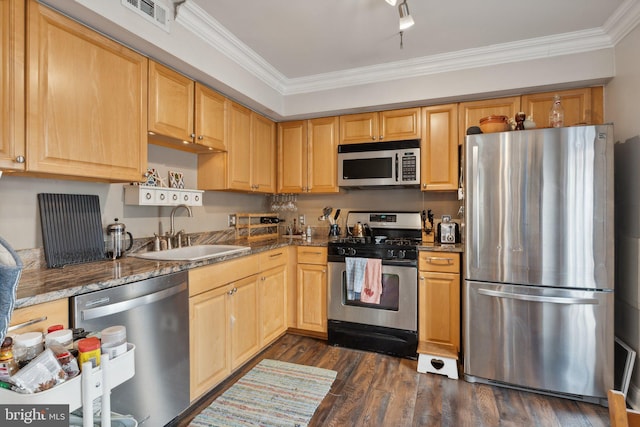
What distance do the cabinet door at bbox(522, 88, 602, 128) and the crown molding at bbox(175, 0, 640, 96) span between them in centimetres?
31

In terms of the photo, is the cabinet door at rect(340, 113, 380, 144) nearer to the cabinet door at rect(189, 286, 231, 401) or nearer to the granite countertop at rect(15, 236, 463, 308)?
the granite countertop at rect(15, 236, 463, 308)

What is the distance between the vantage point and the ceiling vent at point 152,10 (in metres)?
1.75

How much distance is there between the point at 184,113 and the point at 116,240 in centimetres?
98

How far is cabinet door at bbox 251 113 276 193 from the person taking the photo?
3127 millimetres

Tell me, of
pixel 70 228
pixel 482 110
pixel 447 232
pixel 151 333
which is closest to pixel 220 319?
pixel 151 333

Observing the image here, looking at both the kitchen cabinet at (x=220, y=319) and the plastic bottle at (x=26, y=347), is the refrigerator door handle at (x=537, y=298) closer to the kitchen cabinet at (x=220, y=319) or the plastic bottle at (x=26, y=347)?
the kitchen cabinet at (x=220, y=319)

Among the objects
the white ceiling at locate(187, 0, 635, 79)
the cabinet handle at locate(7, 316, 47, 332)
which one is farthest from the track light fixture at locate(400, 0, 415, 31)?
the cabinet handle at locate(7, 316, 47, 332)

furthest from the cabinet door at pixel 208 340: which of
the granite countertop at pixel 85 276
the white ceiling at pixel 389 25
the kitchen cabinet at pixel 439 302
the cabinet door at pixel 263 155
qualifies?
the white ceiling at pixel 389 25

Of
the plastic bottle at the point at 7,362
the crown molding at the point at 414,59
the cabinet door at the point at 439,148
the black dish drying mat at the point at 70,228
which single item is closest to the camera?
the plastic bottle at the point at 7,362

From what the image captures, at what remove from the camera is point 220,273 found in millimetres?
2109

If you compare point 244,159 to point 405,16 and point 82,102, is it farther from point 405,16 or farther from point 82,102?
point 405,16

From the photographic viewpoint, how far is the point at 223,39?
2.35 meters

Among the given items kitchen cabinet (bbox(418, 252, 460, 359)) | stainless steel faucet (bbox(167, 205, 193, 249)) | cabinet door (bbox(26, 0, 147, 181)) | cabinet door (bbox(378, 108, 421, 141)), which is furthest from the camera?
cabinet door (bbox(378, 108, 421, 141))

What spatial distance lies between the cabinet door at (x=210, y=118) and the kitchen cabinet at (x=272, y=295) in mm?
1004
